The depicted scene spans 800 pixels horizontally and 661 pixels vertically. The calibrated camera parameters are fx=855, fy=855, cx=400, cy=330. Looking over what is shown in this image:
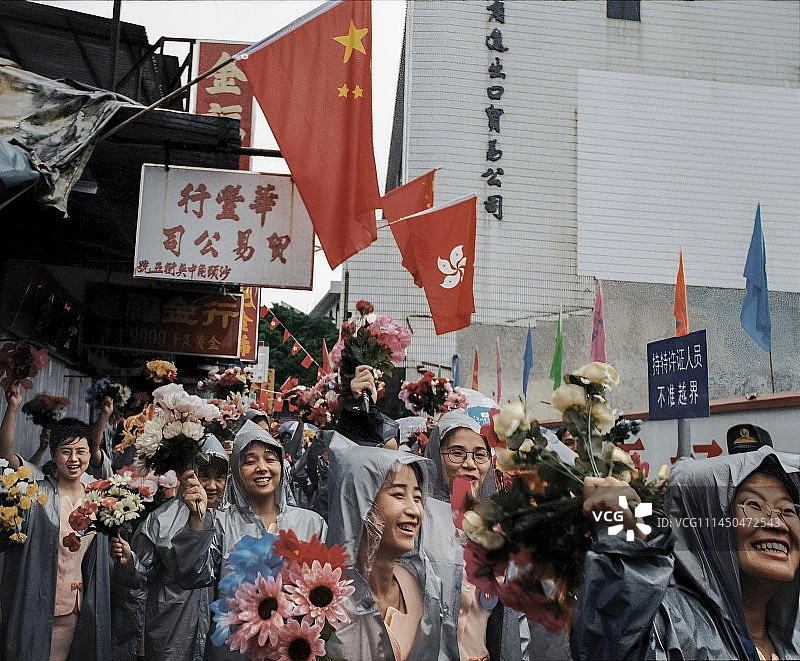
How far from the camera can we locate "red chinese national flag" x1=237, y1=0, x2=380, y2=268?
15.7 ft

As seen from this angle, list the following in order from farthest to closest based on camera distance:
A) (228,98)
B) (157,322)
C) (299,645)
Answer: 1. (228,98)
2. (157,322)
3. (299,645)

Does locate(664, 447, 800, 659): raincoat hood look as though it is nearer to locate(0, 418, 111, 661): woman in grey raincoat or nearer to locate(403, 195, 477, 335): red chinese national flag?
locate(0, 418, 111, 661): woman in grey raincoat

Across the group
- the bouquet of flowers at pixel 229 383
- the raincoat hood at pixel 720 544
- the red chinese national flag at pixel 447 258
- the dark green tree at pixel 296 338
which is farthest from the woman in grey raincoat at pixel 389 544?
the dark green tree at pixel 296 338

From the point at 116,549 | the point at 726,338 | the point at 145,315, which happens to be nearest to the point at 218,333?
the point at 145,315

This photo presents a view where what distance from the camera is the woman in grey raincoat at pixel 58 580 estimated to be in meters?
4.66

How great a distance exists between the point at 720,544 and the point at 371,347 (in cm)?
257

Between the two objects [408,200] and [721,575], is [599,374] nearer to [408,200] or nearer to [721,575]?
[721,575]

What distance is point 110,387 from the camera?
7414mm

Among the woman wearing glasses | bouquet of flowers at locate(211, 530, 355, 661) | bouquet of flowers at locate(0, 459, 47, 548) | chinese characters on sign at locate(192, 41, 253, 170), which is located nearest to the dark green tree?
chinese characters on sign at locate(192, 41, 253, 170)

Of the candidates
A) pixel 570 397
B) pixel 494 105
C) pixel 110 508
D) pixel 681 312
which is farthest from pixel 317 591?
pixel 494 105

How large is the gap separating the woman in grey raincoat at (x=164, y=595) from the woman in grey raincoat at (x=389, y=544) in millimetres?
1490

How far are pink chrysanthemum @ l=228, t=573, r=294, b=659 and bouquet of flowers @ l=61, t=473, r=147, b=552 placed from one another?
150cm

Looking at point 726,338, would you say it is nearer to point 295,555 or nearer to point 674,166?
point 674,166

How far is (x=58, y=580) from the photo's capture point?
4.83 meters
